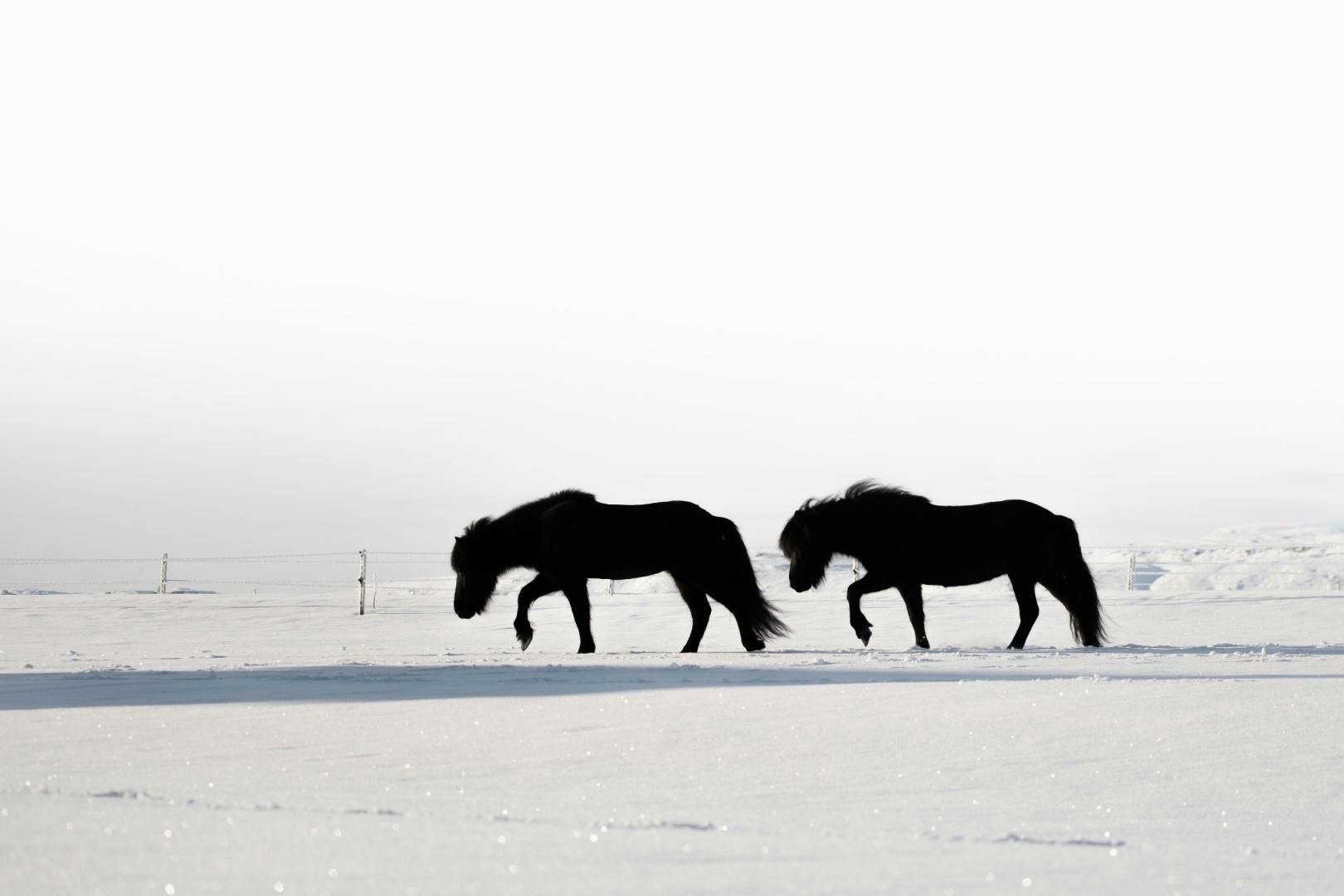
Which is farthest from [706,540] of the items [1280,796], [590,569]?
[1280,796]

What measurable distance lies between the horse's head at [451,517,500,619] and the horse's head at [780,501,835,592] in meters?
2.61

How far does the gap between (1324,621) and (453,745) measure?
1383 centimetres

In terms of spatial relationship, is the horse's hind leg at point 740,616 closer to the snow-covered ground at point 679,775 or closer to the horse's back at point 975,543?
the horse's back at point 975,543

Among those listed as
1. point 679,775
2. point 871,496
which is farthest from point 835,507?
point 679,775

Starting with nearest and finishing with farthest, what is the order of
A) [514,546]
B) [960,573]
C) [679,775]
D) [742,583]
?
[679,775], [960,573], [742,583], [514,546]

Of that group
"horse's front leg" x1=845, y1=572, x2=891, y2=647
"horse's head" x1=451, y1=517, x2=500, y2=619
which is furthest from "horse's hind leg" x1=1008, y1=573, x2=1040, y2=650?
"horse's head" x1=451, y1=517, x2=500, y2=619

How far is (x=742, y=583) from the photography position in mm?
12234

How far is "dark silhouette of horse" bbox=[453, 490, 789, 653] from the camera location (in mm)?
12047

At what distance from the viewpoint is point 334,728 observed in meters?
5.89

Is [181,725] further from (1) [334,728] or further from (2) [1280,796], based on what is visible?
(2) [1280,796]

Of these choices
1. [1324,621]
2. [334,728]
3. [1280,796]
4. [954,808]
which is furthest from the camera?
[1324,621]

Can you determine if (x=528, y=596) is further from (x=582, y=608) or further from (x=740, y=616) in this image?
(x=740, y=616)

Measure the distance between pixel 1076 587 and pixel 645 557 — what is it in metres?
3.61

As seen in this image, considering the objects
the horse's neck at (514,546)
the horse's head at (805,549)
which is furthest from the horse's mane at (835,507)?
the horse's neck at (514,546)
